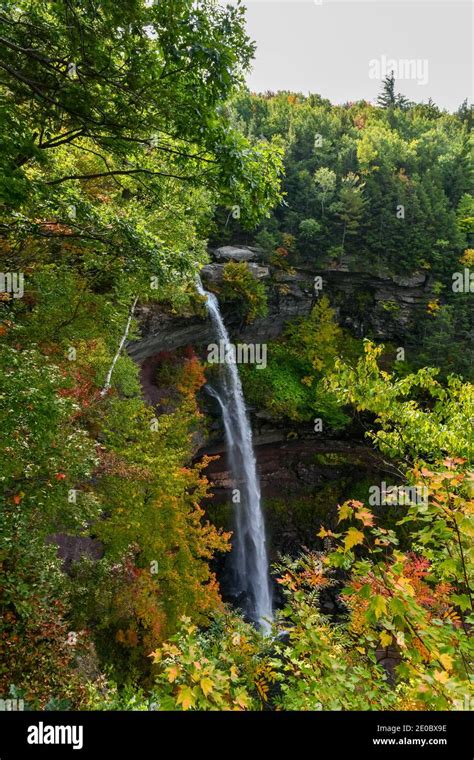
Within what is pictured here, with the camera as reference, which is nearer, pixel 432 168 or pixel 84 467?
pixel 84 467

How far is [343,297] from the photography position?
28.4m

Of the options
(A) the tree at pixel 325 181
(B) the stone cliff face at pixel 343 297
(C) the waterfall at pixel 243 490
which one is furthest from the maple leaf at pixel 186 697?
(A) the tree at pixel 325 181

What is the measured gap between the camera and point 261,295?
23453mm

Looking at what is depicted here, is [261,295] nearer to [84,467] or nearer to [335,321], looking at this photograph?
[335,321]

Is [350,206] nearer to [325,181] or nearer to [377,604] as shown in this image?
[325,181]

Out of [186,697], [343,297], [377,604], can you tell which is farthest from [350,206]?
[186,697]

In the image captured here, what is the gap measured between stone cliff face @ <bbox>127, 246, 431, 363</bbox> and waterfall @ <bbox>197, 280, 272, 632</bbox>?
2599mm

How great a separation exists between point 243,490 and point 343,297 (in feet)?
48.9

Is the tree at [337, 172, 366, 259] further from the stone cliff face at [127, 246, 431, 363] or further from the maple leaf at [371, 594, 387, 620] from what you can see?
the maple leaf at [371, 594, 387, 620]

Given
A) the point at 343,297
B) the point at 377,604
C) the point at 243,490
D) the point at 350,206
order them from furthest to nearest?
the point at 343,297, the point at 350,206, the point at 243,490, the point at 377,604

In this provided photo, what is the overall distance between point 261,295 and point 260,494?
1182 cm

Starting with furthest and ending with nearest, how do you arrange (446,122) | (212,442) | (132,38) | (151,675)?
1. (446,122)
2. (212,442)
3. (151,675)
4. (132,38)
